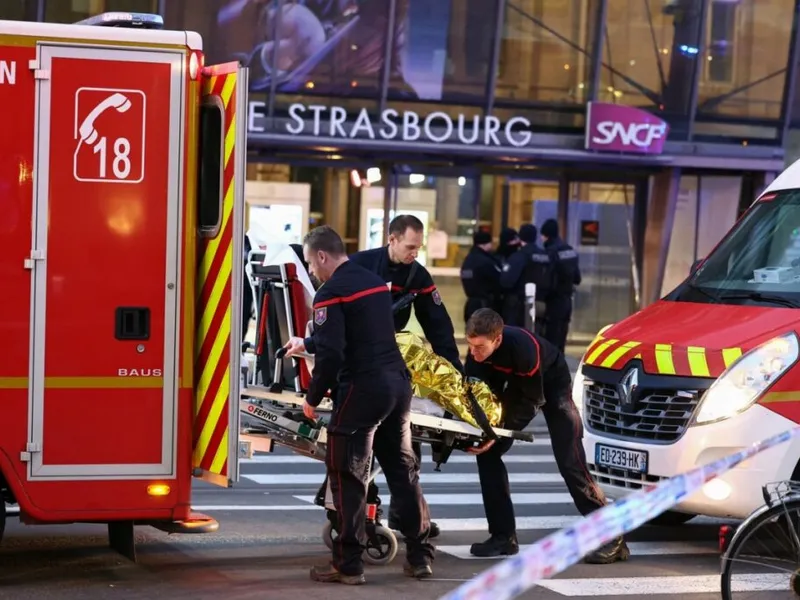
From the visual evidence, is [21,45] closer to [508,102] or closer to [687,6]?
[508,102]

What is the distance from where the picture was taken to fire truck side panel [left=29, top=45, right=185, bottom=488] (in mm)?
6836

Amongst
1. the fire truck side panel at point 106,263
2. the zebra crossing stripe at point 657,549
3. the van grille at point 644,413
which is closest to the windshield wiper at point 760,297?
the van grille at point 644,413

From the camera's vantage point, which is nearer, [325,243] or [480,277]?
[325,243]

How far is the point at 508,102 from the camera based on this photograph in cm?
2114

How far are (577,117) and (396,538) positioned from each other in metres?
14.2

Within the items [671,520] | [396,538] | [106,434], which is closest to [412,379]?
[396,538]

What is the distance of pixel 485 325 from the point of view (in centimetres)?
766

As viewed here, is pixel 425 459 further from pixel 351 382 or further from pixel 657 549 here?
pixel 351 382

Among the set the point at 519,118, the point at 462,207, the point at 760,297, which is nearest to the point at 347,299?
the point at 760,297

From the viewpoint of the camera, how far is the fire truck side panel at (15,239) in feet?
22.3

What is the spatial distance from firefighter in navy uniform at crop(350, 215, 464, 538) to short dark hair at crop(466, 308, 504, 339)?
612mm

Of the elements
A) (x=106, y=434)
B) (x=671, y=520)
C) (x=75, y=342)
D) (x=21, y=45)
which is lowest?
(x=671, y=520)

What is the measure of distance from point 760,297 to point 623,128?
13011mm

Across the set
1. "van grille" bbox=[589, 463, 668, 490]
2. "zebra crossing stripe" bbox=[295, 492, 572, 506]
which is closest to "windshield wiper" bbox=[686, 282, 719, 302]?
"van grille" bbox=[589, 463, 668, 490]
